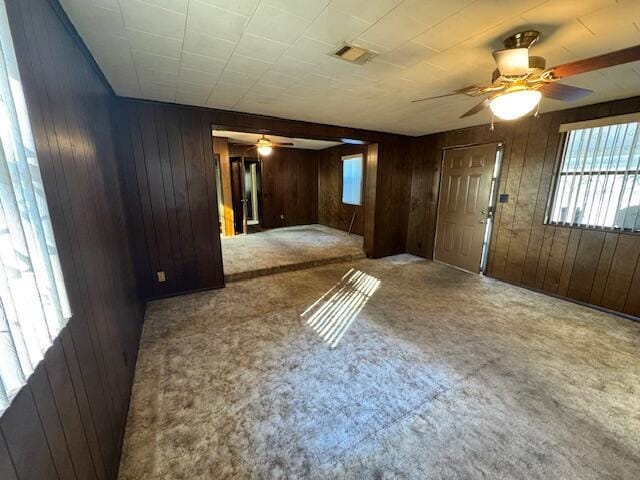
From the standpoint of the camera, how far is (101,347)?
1427 mm

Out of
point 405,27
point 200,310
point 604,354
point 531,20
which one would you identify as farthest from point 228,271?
point 604,354

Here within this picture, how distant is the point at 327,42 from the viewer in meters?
1.71

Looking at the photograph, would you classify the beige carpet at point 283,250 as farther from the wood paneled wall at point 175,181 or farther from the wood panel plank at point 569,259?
the wood panel plank at point 569,259

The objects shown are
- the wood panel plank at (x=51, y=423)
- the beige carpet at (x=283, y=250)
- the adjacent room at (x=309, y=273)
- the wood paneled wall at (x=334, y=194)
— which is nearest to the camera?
the wood panel plank at (x=51, y=423)

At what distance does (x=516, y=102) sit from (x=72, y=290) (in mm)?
2738

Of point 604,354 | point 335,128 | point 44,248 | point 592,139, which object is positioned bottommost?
point 604,354

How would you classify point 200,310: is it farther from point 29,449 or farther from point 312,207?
point 312,207

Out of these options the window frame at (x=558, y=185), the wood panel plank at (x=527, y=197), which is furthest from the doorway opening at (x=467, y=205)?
the window frame at (x=558, y=185)

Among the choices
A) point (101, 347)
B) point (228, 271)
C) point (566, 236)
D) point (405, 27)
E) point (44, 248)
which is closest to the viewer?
point (44, 248)

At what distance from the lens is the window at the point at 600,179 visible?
2777 mm

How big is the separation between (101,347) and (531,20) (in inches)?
120

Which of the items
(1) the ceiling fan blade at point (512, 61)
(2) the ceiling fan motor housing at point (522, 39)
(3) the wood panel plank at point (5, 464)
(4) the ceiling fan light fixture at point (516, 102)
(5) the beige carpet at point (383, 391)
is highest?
(2) the ceiling fan motor housing at point (522, 39)

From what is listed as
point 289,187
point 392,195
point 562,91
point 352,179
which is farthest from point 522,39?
point 289,187

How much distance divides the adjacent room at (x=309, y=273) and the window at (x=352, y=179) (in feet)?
8.14
